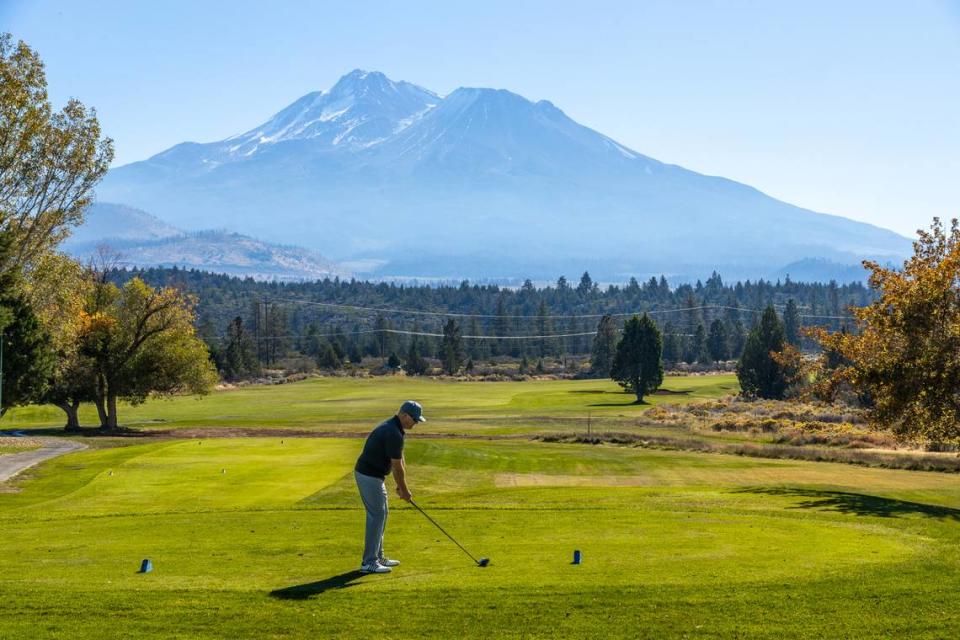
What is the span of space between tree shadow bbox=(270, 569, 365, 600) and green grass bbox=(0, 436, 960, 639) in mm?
43

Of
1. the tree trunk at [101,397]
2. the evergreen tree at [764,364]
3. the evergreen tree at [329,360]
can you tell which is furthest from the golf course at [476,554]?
the evergreen tree at [329,360]

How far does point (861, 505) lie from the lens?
81.5 ft

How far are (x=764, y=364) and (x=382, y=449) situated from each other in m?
84.0

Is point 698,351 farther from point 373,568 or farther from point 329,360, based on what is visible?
point 373,568

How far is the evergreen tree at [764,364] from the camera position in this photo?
3664 inches

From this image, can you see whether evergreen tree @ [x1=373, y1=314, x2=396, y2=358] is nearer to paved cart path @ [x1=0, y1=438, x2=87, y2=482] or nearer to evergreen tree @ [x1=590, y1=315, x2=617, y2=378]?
evergreen tree @ [x1=590, y1=315, x2=617, y2=378]

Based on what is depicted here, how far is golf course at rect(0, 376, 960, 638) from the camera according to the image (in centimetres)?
1231

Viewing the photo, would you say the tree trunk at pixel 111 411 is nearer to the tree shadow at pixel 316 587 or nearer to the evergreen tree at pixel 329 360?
the tree shadow at pixel 316 587

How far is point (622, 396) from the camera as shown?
358 ft

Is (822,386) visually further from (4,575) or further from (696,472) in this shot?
(4,575)

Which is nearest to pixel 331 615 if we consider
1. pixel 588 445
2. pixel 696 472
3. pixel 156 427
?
pixel 696 472

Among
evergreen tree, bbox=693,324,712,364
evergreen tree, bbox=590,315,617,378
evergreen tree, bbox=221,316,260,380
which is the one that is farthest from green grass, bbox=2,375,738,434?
evergreen tree, bbox=693,324,712,364

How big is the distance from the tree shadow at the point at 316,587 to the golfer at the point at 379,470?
31 centimetres

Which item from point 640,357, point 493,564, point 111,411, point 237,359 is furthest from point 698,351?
point 493,564
